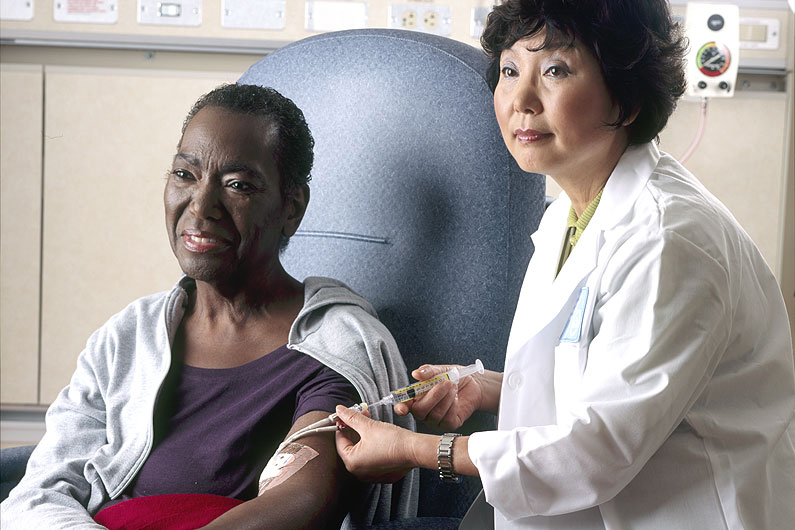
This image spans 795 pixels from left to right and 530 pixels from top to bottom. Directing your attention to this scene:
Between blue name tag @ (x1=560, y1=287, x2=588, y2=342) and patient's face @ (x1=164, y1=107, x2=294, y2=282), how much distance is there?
1.66 ft

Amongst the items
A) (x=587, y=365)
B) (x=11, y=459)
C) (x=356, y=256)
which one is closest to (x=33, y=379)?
(x=11, y=459)

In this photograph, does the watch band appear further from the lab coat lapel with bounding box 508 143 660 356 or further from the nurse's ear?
the nurse's ear

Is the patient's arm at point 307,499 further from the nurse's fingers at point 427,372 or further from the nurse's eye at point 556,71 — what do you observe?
the nurse's eye at point 556,71

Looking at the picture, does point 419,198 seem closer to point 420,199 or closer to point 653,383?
point 420,199

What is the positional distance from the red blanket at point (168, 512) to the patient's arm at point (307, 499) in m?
0.06

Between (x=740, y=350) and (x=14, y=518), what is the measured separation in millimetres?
994

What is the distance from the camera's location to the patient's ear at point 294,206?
1367 millimetres

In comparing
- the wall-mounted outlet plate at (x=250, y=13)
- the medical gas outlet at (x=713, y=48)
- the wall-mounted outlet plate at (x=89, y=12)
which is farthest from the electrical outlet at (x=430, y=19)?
the wall-mounted outlet plate at (x=89, y=12)

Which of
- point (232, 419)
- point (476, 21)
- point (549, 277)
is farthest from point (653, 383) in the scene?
point (476, 21)

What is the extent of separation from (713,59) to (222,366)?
198 cm

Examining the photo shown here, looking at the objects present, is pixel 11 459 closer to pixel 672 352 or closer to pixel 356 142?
pixel 356 142

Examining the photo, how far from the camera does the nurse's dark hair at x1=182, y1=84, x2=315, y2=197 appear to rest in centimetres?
132

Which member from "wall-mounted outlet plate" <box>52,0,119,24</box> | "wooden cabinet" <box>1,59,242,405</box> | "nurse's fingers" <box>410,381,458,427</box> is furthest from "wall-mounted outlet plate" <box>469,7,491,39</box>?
"nurse's fingers" <box>410,381,458,427</box>

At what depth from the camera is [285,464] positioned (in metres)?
1.13
